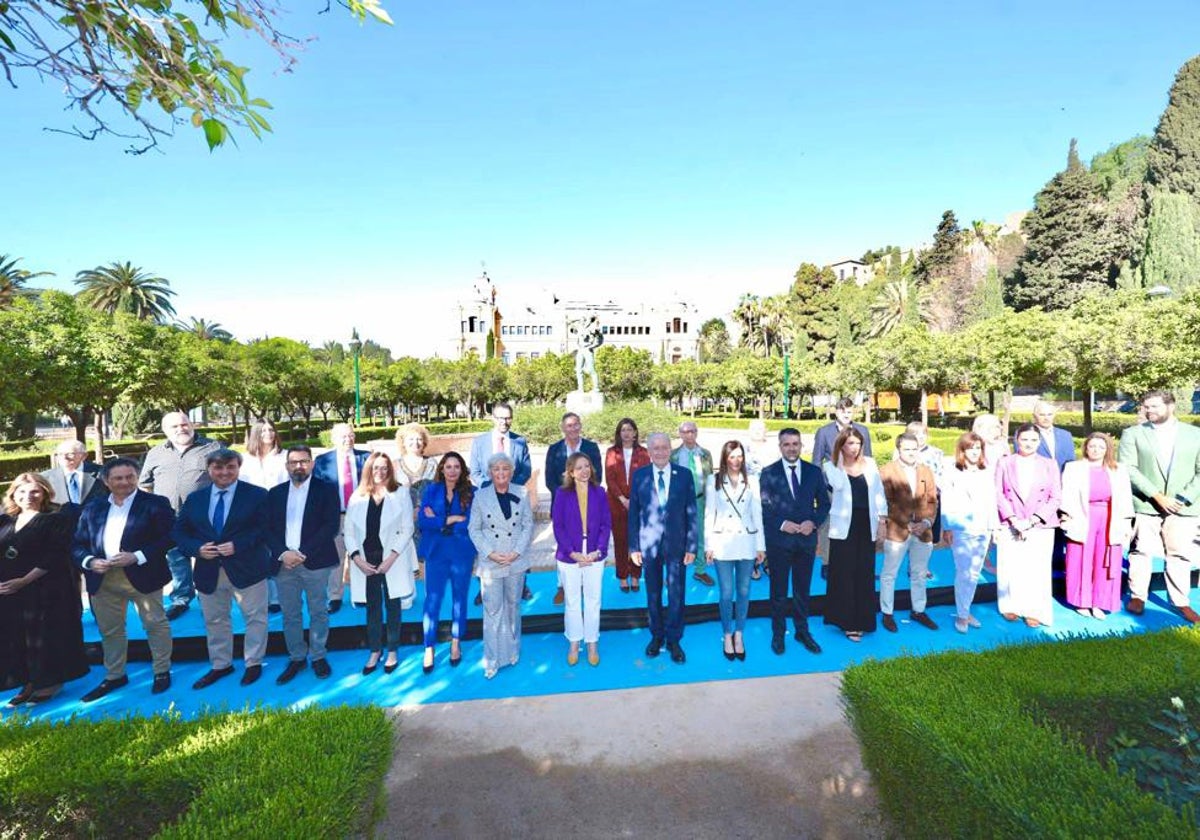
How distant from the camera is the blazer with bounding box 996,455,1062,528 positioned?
5309mm

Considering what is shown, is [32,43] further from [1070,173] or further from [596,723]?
[1070,173]

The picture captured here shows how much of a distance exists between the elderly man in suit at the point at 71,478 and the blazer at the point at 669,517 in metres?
5.00

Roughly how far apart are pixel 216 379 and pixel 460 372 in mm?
19834

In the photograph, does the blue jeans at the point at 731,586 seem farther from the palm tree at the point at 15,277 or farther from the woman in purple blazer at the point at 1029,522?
the palm tree at the point at 15,277

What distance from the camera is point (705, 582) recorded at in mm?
6586

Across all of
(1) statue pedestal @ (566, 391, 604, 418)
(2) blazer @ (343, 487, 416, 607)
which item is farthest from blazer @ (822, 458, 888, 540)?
(1) statue pedestal @ (566, 391, 604, 418)

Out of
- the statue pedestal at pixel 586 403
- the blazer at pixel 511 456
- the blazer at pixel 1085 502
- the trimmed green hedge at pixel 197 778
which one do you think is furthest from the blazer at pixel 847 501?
the statue pedestal at pixel 586 403

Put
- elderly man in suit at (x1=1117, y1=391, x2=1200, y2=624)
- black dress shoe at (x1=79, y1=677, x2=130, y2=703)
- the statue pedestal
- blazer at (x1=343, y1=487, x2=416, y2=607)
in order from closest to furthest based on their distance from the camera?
black dress shoe at (x1=79, y1=677, x2=130, y2=703)
blazer at (x1=343, y1=487, x2=416, y2=607)
elderly man in suit at (x1=1117, y1=391, x2=1200, y2=624)
the statue pedestal

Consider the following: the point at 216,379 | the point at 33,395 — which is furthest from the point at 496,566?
the point at 216,379

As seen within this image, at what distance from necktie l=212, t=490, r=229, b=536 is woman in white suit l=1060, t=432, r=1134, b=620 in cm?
778

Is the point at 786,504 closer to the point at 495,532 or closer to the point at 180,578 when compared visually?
the point at 495,532

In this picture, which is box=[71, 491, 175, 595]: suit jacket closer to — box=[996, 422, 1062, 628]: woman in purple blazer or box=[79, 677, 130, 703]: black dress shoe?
box=[79, 677, 130, 703]: black dress shoe

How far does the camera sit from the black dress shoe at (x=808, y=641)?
16.0 ft

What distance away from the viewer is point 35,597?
434 centimetres
